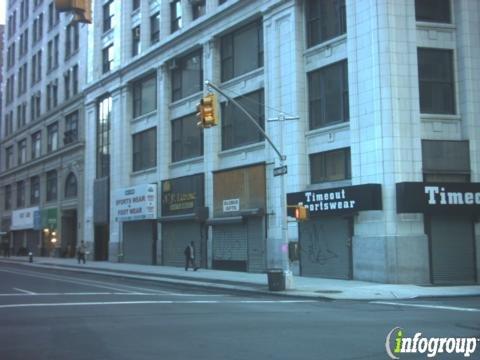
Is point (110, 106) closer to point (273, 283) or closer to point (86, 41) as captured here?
point (86, 41)

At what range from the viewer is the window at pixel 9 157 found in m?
76.4

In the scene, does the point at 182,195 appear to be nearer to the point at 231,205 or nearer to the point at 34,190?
the point at 231,205

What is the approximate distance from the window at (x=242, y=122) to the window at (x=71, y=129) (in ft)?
81.2

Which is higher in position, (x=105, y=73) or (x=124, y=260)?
(x=105, y=73)

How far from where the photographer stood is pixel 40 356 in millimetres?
9586

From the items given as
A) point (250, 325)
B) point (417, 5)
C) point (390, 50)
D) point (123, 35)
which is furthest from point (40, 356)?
point (123, 35)

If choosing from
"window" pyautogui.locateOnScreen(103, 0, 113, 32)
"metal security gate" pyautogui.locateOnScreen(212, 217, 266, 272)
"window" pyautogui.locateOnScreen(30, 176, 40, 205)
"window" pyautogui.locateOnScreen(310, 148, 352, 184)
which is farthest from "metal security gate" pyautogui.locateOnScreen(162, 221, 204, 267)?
"window" pyautogui.locateOnScreen(30, 176, 40, 205)

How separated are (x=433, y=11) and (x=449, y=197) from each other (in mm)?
8265

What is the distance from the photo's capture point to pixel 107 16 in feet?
173

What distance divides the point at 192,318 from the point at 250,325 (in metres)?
1.77

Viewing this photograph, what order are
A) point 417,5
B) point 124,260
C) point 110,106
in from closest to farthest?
point 417,5, point 124,260, point 110,106

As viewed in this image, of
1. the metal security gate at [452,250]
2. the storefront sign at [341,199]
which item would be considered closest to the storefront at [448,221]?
the metal security gate at [452,250]

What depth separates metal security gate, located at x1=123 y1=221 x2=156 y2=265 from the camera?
43.5 m

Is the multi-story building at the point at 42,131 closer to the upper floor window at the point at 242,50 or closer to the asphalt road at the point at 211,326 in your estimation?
the upper floor window at the point at 242,50
